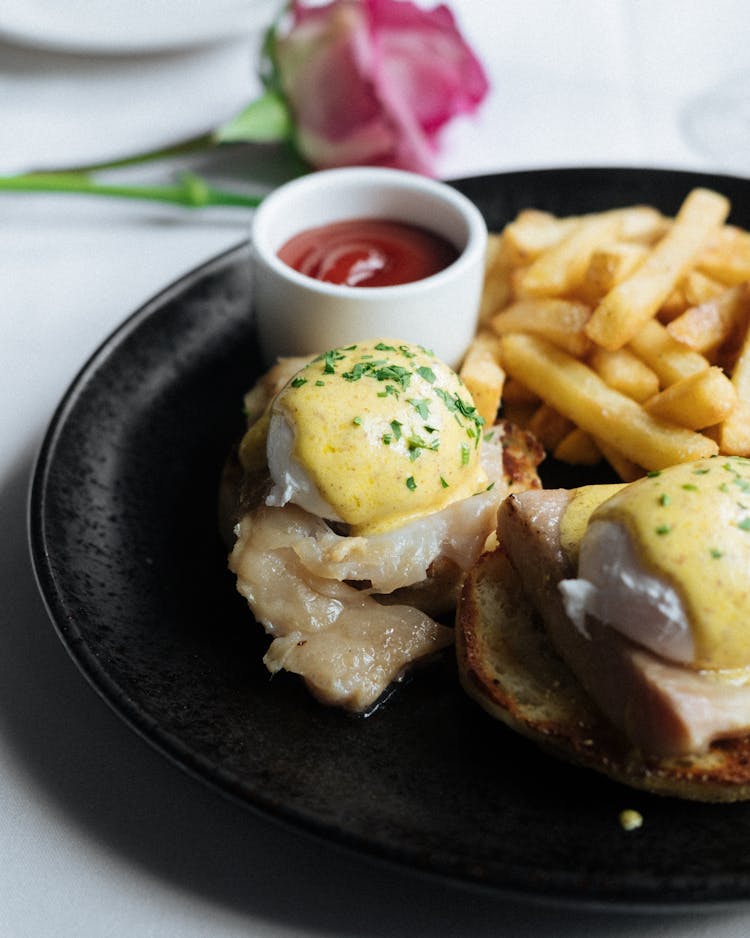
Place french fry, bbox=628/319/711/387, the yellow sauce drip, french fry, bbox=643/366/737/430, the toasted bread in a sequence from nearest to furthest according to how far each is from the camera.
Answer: the toasted bread < the yellow sauce drip < french fry, bbox=643/366/737/430 < french fry, bbox=628/319/711/387

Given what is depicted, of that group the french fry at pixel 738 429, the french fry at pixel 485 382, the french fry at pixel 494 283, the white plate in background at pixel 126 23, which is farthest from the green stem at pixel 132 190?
the french fry at pixel 738 429

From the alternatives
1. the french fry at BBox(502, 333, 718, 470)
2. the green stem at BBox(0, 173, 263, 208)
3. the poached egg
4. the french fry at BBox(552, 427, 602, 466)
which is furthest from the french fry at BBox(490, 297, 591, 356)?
the green stem at BBox(0, 173, 263, 208)

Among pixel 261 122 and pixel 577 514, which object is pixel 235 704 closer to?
pixel 577 514

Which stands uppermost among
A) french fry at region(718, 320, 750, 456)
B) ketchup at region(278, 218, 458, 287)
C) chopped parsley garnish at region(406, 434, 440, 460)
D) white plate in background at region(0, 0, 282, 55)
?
white plate in background at region(0, 0, 282, 55)

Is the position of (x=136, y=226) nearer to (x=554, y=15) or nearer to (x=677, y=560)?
(x=554, y=15)

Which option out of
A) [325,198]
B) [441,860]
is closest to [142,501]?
[325,198]

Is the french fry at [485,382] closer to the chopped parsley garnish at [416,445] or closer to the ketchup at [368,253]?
the ketchup at [368,253]

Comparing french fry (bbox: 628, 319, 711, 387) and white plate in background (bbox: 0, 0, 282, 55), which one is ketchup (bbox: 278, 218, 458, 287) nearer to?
french fry (bbox: 628, 319, 711, 387)
